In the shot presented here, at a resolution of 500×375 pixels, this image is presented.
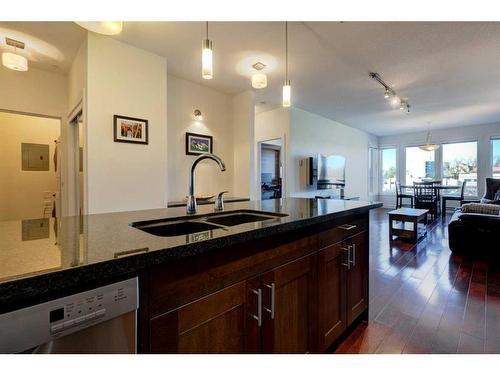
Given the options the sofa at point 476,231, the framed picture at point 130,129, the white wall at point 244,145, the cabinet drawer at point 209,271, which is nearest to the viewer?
the cabinet drawer at point 209,271

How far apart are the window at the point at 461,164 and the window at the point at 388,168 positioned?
1437mm

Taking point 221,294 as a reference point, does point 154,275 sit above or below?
above

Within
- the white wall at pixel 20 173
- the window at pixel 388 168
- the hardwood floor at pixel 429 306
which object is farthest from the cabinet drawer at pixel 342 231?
the window at pixel 388 168

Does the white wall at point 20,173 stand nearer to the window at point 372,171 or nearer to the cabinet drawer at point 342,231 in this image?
the cabinet drawer at point 342,231

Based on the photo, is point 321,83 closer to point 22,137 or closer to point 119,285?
point 119,285

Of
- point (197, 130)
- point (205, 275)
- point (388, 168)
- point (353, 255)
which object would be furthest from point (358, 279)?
point (388, 168)

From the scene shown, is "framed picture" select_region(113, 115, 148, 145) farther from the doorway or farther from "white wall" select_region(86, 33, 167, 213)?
the doorway

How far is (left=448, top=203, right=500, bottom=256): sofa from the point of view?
3062 mm

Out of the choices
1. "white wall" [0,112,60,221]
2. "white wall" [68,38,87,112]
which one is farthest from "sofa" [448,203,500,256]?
"white wall" [0,112,60,221]

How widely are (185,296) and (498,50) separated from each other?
14.2ft

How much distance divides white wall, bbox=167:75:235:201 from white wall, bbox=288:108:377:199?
157cm

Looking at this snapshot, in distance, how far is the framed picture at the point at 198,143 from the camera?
393cm

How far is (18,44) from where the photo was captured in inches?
110
